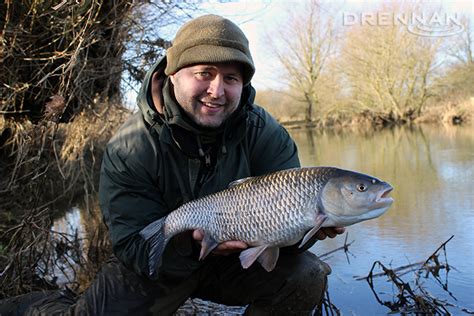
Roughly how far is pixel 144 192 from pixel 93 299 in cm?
55

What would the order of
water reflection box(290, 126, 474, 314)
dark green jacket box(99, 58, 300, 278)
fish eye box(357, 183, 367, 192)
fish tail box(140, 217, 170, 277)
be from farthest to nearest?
water reflection box(290, 126, 474, 314) → dark green jacket box(99, 58, 300, 278) → fish tail box(140, 217, 170, 277) → fish eye box(357, 183, 367, 192)

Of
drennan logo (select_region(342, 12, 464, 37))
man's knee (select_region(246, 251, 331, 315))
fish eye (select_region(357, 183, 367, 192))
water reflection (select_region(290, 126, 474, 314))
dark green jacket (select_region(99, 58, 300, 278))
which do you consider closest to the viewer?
fish eye (select_region(357, 183, 367, 192))

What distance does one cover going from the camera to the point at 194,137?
226 cm

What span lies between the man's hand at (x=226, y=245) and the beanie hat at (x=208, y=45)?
729 mm

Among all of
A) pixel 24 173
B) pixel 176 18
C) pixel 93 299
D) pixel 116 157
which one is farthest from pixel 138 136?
pixel 176 18

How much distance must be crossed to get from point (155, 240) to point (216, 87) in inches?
27.8

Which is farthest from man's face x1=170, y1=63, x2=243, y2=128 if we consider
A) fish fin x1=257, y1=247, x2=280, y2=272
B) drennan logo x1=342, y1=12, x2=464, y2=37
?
drennan logo x1=342, y1=12, x2=464, y2=37

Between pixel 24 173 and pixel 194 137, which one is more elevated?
pixel 194 137

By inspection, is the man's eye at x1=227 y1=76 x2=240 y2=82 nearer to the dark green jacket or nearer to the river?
the dark green jacket

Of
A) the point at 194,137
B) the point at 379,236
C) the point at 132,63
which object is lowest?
the point at 379,236

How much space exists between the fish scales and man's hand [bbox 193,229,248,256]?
0.07ft

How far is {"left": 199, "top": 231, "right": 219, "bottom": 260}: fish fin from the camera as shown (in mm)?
2012

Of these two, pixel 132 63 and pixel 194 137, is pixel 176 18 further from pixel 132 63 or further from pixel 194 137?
pixel 194 137

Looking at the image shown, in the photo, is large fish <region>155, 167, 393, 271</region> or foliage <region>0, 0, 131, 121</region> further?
foliage <region>0, 0, 131, 121</region>
